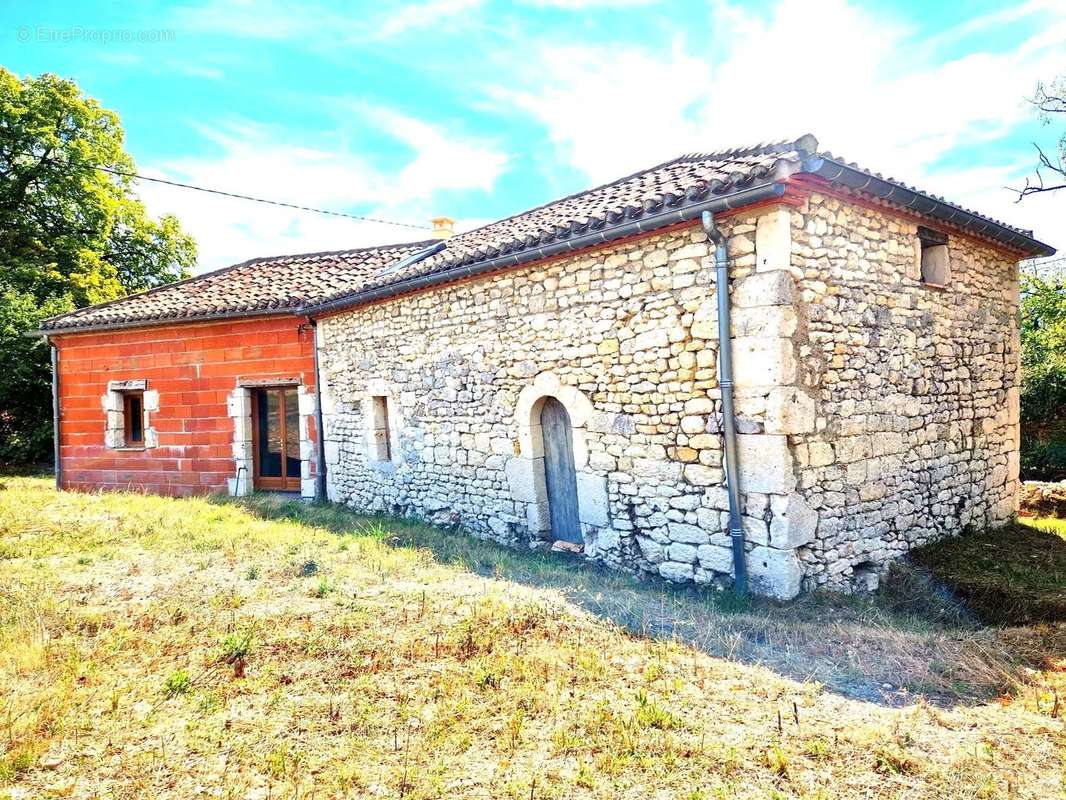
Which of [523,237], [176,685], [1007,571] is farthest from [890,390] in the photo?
[176,685]

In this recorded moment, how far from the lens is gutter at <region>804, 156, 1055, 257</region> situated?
186 inches

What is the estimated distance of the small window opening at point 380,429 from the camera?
9.23 meters

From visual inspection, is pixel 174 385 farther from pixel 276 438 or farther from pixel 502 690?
pixel 502 690

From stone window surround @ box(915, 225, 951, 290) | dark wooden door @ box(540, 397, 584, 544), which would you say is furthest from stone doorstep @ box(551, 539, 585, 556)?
stone window surround @ box(915, 225, 951, 290)

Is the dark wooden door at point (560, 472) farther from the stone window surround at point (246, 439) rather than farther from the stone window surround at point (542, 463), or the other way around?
the stone window surround at point (246, 439)

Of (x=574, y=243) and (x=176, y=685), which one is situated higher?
(x=574, y=243)

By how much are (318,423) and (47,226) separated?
525 inches

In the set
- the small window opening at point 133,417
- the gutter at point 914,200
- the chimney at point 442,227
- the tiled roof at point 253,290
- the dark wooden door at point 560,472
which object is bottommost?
the dark wooden door at point 560,472

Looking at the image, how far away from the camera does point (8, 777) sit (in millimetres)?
2889

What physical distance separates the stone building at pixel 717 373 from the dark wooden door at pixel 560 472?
0.08 ft

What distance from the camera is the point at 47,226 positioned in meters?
17.6

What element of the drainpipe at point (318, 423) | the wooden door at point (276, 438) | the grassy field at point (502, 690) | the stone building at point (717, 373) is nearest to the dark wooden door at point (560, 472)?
the stone building at point (717, 373)

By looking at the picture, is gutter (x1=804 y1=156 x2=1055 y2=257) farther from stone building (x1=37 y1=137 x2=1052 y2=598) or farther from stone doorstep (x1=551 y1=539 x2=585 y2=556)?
stone doorstep (x1=551 y1=539 x2=585 y2=556)

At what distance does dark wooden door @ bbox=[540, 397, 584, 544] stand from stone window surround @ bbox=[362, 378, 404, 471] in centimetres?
263
